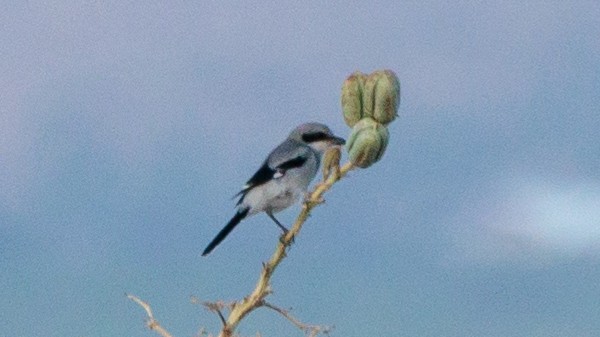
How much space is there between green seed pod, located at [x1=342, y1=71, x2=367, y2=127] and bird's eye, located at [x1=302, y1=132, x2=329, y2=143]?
1649 mm

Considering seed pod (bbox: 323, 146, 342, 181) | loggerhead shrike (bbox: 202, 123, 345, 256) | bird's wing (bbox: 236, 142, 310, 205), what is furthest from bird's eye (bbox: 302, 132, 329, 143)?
seed pod (bbox: 323, 146, 342, 181)

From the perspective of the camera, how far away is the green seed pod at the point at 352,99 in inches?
113

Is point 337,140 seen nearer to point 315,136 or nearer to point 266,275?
point 315,136

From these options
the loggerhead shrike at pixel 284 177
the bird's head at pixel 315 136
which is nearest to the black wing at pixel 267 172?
the loggerhead shrike at pixel 284 177

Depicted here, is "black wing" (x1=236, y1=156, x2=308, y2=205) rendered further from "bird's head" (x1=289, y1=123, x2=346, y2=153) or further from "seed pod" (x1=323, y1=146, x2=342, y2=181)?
"seed pod" (x1=323, y1=146, x2=342, y2=181)

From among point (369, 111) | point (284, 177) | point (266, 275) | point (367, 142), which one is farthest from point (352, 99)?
point (284, 177)

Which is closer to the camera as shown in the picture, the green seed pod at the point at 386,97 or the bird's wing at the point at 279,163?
the green seed pod at the point at 386,97

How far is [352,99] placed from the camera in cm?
288

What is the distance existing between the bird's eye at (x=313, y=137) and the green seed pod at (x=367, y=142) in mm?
1706

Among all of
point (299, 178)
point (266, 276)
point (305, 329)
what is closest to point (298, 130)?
point (299, 178)

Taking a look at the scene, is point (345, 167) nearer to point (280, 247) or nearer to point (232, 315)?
point (280, 247)

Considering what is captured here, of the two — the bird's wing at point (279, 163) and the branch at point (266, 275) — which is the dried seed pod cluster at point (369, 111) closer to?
the branch at point (266, 275)

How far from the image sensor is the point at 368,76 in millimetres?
2898

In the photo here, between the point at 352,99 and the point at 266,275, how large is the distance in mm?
598
